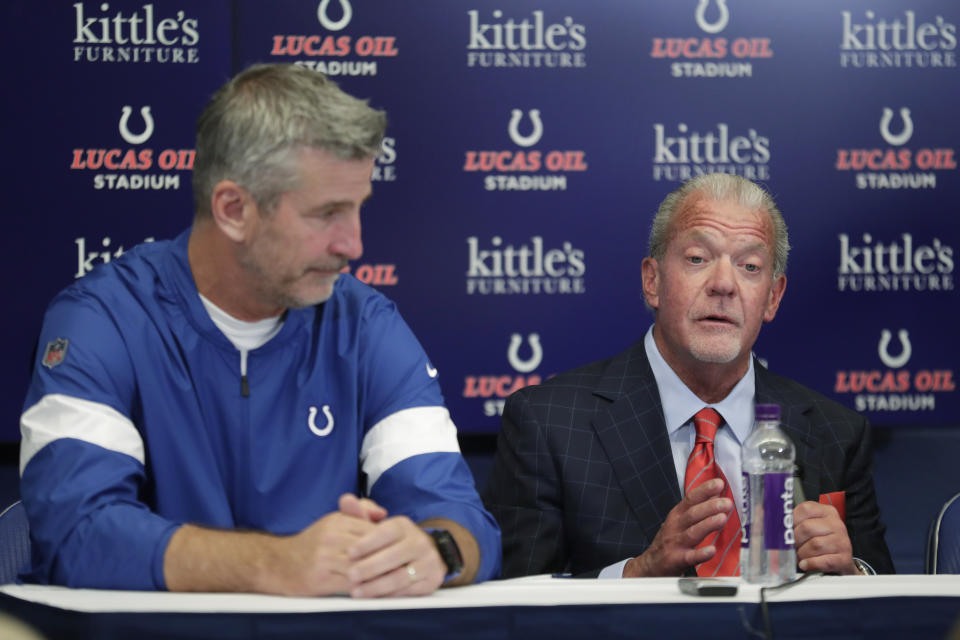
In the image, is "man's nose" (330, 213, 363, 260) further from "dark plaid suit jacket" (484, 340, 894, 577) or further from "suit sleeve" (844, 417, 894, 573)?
"suit sleeve" (844, 417, 894, 573)

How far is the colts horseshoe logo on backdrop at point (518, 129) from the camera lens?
134 inches

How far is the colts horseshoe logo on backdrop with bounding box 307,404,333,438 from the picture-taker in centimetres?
190

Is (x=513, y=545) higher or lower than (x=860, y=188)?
lower

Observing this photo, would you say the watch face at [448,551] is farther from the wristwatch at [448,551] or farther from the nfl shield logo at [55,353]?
the nfl shield logo at [55,353]

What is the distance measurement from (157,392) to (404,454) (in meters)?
0.39

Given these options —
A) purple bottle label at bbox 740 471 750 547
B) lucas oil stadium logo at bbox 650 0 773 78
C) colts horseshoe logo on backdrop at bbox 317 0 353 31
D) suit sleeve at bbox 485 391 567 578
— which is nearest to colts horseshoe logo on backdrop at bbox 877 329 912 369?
lucas oil stadium logo at bbox 650 0 773 78

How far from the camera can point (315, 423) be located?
1.90m

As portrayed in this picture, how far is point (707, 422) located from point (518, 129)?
1.33 meters

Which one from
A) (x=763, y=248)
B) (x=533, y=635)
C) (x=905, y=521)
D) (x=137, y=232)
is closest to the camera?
(x=533, y=635)

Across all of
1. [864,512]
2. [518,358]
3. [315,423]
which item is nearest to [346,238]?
[315,423]

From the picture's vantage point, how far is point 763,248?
2.45 metres

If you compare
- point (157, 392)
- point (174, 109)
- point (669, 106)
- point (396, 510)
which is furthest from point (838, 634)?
point (174, 109)

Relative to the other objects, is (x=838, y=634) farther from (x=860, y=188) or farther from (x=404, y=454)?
(x=860, y=188)

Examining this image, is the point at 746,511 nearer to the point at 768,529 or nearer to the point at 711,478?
the point at 768,529
